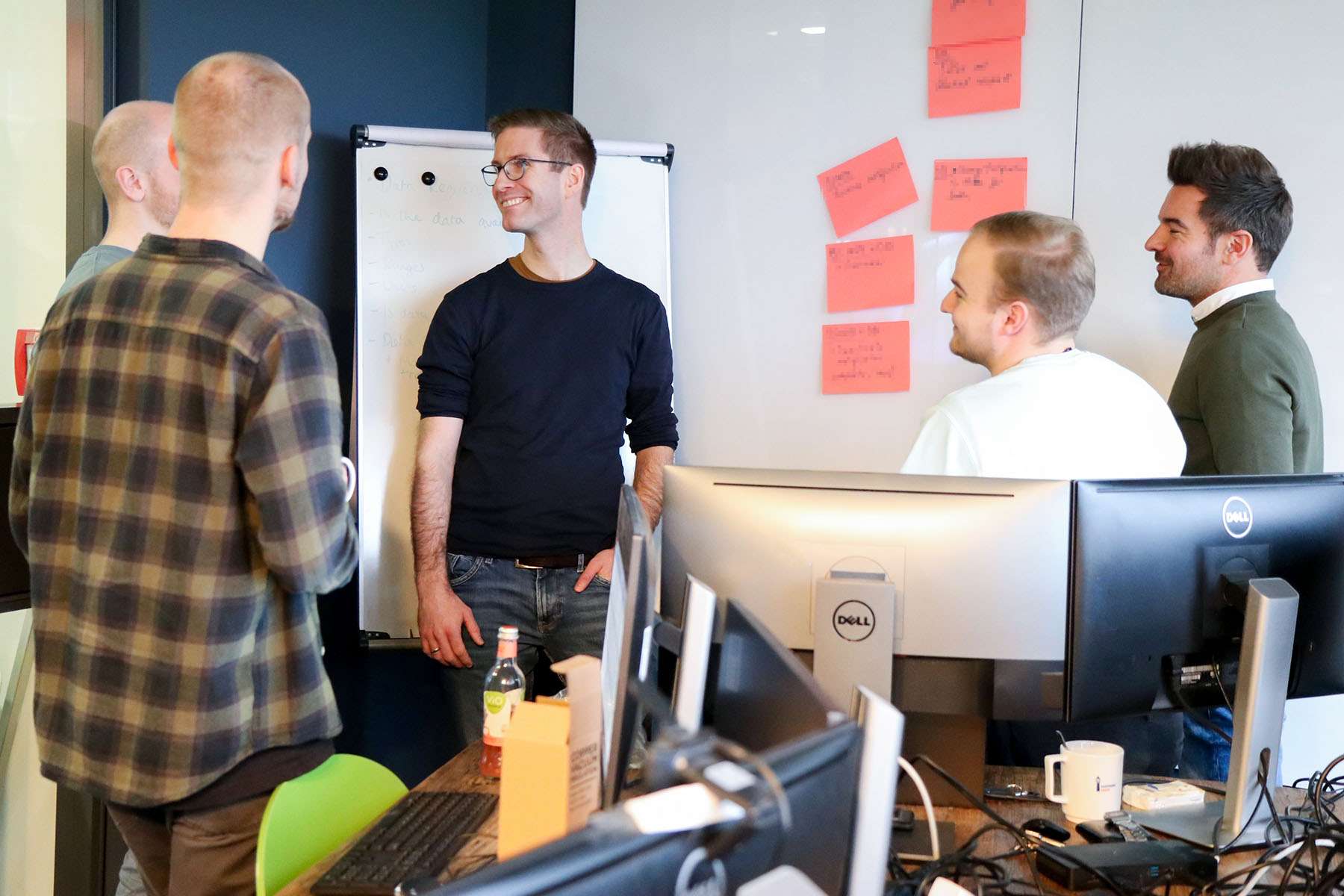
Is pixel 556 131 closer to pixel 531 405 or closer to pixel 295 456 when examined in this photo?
pixel 531 405

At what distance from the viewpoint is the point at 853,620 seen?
4.87 feet

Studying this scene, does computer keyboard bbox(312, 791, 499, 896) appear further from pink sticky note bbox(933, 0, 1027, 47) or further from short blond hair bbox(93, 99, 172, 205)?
pink sticky note bbox(933, 0, 1027, 47)

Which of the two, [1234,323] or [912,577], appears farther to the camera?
[1234,323]

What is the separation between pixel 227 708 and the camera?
5.21 ft

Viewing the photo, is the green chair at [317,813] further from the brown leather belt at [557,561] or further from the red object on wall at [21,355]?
the red object on wall at [21,355]

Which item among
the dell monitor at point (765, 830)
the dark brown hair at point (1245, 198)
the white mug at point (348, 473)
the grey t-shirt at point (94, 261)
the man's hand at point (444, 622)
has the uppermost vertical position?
the dark brown hair at point (1245, 198)

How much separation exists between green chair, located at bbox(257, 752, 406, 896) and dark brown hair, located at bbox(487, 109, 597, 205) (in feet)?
5.48

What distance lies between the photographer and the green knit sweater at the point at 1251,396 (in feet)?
8.06

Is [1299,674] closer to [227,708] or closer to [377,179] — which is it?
[227,708]

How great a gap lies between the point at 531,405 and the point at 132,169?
39.3 inches

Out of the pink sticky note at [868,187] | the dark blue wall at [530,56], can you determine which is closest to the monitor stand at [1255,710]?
the pink sticky note at [868,187]

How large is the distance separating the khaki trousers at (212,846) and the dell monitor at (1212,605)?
1123 millimetres

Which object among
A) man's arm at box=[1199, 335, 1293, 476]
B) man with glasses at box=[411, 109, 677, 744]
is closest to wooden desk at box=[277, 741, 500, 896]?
man with glasses at box=[411, 109, 677, 744]

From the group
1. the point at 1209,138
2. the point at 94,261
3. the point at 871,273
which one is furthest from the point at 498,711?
the point at 1209,138
